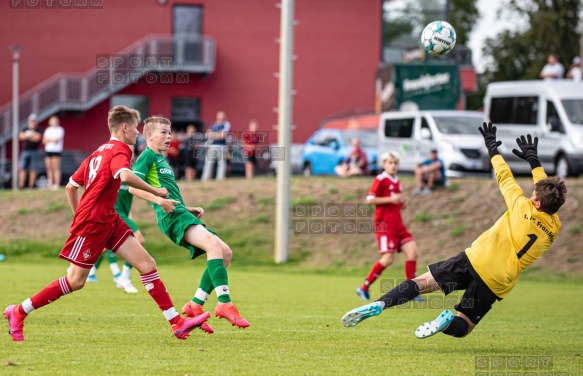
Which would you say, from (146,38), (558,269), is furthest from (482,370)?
(146,38)

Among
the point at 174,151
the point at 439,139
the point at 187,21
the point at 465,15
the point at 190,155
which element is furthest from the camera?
the point at 465,15

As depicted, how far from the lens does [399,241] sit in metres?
13.5

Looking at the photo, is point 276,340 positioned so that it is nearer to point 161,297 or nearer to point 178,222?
point 161,297

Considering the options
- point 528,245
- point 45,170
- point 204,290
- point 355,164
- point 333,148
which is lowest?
point 204,290

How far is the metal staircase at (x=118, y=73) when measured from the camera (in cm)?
4072

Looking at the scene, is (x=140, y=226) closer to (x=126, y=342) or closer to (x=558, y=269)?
(x=558, y=269)

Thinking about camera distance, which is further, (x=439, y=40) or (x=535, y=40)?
(x=535, y=40)

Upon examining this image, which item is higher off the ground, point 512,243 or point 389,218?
point 512,243

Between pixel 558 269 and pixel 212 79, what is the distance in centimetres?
2647

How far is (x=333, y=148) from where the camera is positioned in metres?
29.5

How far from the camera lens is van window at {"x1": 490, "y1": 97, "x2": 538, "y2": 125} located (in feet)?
81.6

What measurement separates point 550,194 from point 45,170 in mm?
27335

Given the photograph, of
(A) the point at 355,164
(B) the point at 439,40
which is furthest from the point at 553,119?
(B) the point at 439,40

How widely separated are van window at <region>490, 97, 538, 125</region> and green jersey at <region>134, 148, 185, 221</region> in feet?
56.7
